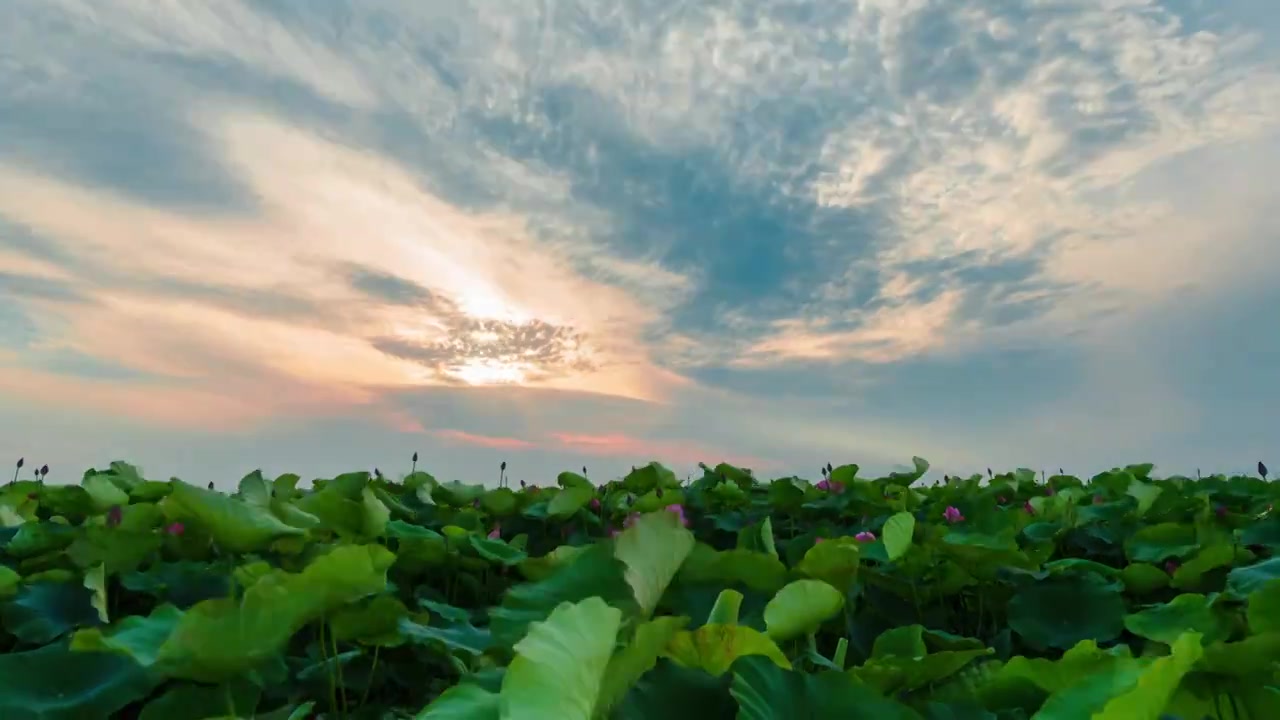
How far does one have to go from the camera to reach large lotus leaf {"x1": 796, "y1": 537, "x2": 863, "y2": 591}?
1.84 m

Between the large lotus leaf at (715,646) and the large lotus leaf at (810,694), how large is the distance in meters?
0.12

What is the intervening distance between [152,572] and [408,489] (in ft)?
6.73

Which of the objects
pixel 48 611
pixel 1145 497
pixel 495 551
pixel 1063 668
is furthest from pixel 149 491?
pixel 1145 497

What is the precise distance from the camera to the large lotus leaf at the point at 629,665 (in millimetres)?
1128

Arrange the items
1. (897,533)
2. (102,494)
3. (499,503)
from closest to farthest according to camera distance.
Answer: (897,533)
(102,494)
(499,503)

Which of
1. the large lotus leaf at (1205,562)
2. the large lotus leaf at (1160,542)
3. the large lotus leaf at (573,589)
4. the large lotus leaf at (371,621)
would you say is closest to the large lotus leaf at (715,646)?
the large lotus leaf at (573,589)

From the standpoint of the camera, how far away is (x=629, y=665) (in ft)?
3.73

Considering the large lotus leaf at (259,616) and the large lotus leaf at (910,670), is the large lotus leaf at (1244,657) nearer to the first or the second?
the large lotus leaf at (910,670)

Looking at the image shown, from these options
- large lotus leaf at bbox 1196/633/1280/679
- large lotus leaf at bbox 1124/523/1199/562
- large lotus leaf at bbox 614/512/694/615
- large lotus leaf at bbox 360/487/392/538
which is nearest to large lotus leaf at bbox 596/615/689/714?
large lotus leaf at bbox 614/512/694/615

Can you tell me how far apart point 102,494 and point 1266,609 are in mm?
3922

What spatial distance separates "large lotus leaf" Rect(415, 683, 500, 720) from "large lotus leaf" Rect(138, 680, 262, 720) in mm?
724

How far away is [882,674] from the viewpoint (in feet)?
4.56

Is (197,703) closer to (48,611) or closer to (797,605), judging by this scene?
(797,605)

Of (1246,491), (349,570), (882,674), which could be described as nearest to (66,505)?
(349,570)
